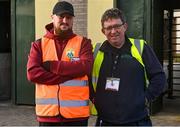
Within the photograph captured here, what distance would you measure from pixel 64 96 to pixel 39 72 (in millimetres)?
289

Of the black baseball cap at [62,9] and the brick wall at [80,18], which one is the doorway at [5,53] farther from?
the black baseball cap at [62,9]

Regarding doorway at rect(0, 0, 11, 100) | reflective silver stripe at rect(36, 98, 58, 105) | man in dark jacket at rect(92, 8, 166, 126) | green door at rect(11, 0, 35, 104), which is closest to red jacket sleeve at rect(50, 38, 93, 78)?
man in dark jacket at rect(92, 8, 166, 126)

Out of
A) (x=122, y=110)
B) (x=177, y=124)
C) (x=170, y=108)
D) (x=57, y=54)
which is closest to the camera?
(x=122, y=110)

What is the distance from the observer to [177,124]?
848 centimetres

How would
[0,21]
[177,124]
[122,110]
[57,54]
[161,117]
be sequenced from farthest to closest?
[0,21], [161,117], [177,124], [57,54], [122,110]

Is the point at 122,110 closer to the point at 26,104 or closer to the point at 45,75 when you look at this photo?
the point at 45,75

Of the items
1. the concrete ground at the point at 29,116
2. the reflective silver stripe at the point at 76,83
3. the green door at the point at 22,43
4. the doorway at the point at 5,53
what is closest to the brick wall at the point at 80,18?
the green door at the point at 22,43

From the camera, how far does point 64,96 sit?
3799mm

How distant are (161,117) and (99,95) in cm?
562

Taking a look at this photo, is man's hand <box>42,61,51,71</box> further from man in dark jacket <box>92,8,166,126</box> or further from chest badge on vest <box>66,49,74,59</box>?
man in dark jacket <box>92,8,166,126</box>

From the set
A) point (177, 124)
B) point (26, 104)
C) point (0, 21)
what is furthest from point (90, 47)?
point (0, 21)

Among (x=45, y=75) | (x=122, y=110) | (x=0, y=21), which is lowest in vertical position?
(x=122, y=110)

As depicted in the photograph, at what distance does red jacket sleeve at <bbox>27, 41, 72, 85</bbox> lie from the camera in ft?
12.5

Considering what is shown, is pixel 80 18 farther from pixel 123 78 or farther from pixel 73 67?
pixel 123 78
